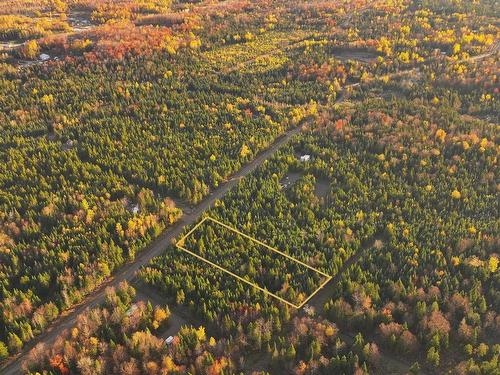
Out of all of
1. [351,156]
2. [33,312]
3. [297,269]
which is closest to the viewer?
[33,312]

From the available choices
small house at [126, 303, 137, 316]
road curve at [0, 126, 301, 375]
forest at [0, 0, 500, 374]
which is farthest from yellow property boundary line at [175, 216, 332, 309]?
small house at [126, 303, 137, 316]

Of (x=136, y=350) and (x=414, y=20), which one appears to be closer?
(x=136, y=350)

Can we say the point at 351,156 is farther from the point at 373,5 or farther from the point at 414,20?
the point at 373,5

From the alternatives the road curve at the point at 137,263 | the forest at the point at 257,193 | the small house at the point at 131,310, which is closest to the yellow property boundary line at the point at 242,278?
the forest at the point at 257,193

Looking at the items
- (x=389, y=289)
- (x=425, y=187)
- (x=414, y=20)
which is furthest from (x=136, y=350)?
(x=414, y=20)

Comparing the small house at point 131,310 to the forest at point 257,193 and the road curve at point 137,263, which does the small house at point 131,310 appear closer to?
the forest at point 257,193

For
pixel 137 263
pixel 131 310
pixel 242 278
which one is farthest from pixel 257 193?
pixel 131 310

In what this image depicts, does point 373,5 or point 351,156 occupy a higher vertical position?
point 373,5
